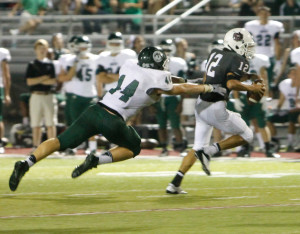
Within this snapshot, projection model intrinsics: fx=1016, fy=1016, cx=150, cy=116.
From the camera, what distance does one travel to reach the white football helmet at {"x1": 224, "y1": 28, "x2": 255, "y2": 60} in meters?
10.1

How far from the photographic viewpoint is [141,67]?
31.1ft

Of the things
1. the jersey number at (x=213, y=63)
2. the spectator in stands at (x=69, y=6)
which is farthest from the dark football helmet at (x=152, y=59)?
the spectator in stands at (x=69, y=6)

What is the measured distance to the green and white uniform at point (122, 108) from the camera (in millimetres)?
9391

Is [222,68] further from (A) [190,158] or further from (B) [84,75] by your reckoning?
(B) [84,75]

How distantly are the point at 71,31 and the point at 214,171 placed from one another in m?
6.68

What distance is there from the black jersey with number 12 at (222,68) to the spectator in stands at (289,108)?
201 inches

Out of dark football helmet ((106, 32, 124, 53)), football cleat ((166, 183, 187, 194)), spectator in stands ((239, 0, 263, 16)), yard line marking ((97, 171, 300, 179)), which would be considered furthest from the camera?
spectator in stands ((239, 0, 263, 16))

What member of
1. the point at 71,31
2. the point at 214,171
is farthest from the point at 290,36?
the point at 214,171

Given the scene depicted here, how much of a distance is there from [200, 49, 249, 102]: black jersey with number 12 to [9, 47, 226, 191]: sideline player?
1.93ft

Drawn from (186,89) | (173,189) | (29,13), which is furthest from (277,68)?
(186,89)

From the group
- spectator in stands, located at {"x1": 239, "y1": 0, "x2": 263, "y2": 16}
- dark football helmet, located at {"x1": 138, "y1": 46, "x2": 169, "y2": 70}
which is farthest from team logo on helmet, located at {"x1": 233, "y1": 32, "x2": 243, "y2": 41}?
spectator in stands, located at {"x1": 239, "y1": 0, "x2": 263, "y2": 16}

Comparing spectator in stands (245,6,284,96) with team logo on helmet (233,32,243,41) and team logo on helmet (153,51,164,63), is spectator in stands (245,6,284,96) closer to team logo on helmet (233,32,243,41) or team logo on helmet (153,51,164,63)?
team logo on helmet (233,32,243,41)

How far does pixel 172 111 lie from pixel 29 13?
5.53m

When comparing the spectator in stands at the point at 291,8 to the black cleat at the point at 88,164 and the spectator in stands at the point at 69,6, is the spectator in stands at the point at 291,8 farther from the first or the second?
the black cleat at the point at 88,164
